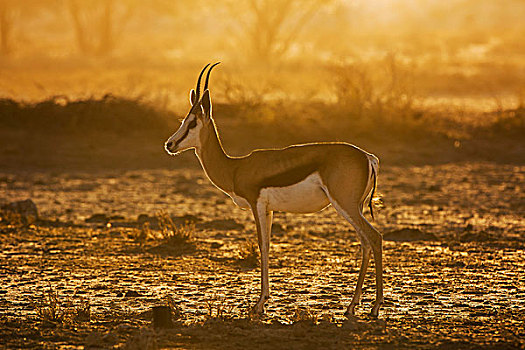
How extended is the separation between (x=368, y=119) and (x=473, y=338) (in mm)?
13100

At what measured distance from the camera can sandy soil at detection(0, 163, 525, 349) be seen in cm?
768

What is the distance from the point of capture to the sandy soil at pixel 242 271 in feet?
25.2

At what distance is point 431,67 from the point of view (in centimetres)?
3847

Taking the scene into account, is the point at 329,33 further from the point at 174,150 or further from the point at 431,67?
the point at 174,150

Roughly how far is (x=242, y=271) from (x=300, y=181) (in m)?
2.50

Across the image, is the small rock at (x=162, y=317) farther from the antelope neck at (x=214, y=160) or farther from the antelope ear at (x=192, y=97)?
the antelope ear at (x=192, y=97)

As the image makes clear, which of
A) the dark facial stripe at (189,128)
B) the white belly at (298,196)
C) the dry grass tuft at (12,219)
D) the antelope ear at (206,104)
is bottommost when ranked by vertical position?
the dry grass tuft at (12,219)

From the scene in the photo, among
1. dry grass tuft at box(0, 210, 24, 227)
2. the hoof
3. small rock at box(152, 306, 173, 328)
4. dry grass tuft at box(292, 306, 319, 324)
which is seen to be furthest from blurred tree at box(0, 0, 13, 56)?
small rock at box(152, 306, 173, 328)

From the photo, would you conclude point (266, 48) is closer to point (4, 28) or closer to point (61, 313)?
point (4, 28)

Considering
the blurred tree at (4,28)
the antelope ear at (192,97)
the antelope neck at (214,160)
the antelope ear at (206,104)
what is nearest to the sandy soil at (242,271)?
the antelope neck at (214,160)

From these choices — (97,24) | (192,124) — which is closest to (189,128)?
(192,124)

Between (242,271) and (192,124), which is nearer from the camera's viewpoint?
(192,124)

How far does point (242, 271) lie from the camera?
10211mm

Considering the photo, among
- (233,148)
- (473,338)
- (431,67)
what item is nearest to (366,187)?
(473,338)
